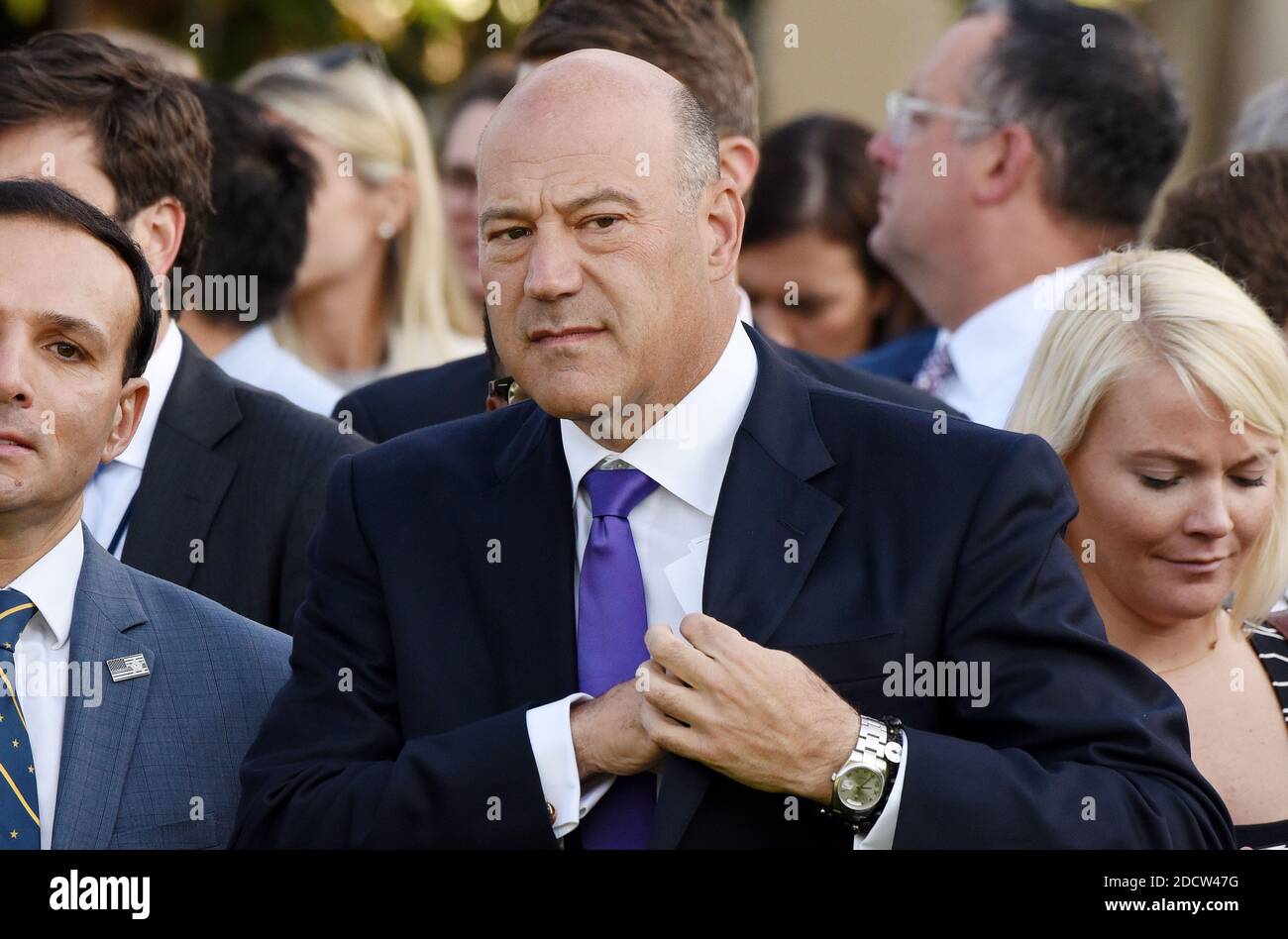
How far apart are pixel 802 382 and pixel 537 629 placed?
2.22 ft

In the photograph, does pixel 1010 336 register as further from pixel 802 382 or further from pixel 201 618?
pixel 201 618

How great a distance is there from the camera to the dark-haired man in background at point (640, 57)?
187 inches

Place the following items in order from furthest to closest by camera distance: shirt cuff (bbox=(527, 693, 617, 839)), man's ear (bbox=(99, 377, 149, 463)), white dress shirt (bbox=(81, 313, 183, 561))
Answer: white dress shirt (bbox=(81, 313, 183, 561)) → man's ear (bbox=(99, 377, 149, 463)) → shirt cuff (bbox=(527, 693, 617, 839))

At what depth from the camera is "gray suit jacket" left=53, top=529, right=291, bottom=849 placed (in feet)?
10.7

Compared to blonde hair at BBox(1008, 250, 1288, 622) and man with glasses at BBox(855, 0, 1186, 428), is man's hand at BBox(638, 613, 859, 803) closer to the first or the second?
blonde hair at BBox(1008, 250, 1288, 622)

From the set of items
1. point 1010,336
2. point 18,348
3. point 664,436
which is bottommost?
point 664,436

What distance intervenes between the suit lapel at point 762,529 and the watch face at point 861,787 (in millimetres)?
221

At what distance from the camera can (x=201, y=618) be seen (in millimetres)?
3529

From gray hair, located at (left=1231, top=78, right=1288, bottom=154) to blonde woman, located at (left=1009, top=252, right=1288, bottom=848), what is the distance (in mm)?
2184

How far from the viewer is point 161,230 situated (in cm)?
460

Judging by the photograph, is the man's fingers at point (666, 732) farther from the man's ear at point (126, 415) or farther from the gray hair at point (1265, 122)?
the gray hair at point (1265, 122)

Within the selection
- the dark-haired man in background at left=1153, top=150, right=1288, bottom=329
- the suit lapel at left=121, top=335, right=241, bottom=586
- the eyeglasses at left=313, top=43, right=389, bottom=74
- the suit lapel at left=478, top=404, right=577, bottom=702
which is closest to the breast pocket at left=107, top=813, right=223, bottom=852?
the suit lapel at left=478, top=404, right=577, bottom=702
